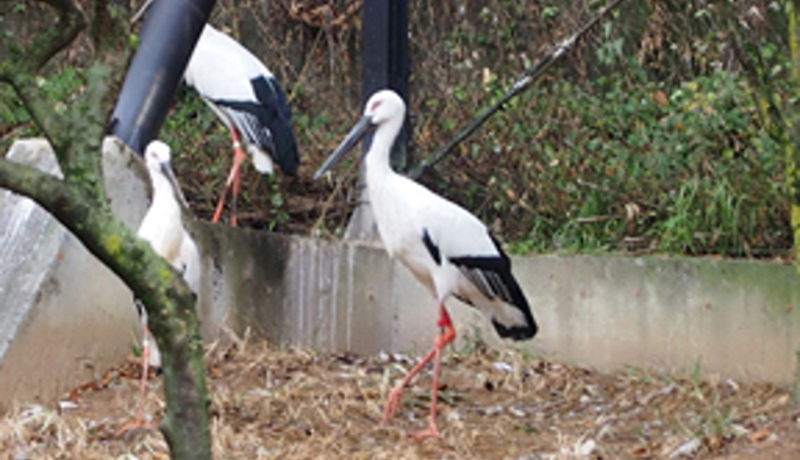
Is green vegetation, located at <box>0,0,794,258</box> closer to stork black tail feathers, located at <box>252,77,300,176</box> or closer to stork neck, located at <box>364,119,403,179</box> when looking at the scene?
stork black tail feathers, located at <box>252,77,300,176</box>

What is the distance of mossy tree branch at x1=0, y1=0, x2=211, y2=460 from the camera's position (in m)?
2.54

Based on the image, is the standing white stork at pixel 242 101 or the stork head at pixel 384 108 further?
the standing white stork at pixel 242 101

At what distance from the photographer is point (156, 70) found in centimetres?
605

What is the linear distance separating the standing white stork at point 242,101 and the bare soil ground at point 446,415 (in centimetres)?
137

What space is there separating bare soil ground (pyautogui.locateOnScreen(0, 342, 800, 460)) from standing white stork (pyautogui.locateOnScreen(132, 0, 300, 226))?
54.1 inches

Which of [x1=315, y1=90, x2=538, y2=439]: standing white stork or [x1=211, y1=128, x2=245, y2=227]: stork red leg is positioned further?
[x1=211, y1=128, x2=245, y2=227]: stork red leg

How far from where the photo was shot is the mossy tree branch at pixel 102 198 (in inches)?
100

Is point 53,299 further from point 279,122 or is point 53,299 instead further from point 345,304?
point 279,122

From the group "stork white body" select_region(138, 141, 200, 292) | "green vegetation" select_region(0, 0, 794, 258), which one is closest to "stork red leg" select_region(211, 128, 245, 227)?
"green vegetation" select_region(0, 0, 794, 258)

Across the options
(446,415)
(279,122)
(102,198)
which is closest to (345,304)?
(446,415)

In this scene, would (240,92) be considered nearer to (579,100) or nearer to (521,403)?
(579,100)

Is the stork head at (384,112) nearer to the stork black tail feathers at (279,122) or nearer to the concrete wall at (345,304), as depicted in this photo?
the concrete wall at (345,304)

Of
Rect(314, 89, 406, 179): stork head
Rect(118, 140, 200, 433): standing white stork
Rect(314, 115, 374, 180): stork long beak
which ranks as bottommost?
Rect(118, 140, 200, 433): standing white stork

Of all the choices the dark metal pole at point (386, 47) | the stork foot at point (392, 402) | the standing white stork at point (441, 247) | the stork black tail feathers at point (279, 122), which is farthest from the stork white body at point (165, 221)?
the stork black tail feathers at point (279, 122)
